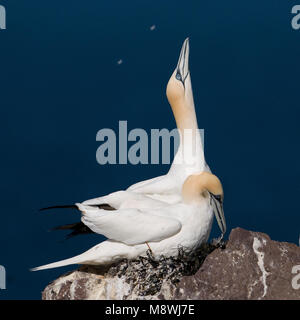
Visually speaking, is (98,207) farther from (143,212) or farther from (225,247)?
(225,247)

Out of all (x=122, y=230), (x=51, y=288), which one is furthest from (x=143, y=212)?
(x=51, y=288)

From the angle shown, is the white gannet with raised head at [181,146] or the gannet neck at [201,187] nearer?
the gannet neck at [201,187]

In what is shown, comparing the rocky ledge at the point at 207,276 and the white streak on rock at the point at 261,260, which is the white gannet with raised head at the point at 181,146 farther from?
the white streak on rock at the point at 261,260

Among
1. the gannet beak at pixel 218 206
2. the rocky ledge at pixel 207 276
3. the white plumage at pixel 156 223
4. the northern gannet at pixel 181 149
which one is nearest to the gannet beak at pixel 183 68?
the northern gannet at pixel 181 149

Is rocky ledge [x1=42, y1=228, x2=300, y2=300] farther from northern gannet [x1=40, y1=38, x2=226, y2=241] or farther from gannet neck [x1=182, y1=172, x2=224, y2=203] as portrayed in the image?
northern gannet [x1=40, y1=38, x2=226, y2=241]

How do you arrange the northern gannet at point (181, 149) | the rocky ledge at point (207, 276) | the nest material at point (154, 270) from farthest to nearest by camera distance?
the northern gannet at point (181, 149) < the nest material at point (154, 270) < the rocky ledge at point (207, 276)

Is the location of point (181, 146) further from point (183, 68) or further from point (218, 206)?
point (218, 206)

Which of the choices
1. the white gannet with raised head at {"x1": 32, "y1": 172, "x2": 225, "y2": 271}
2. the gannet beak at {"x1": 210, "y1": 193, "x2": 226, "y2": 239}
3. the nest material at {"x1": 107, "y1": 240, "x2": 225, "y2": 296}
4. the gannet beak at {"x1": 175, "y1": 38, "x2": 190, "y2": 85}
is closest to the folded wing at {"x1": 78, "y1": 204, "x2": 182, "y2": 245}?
the white gannet with raised head at {"x1": 32, "y1": 172, "x2": 225, "y2": 271}

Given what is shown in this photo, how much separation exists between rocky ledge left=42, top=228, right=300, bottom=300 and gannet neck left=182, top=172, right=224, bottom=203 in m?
0.26

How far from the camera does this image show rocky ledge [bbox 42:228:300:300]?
340 centimetres

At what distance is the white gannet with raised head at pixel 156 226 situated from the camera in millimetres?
3584

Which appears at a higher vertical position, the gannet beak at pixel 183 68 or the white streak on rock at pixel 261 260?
the gannet beak at pixel 183 68

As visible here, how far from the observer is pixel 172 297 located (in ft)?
11.2
